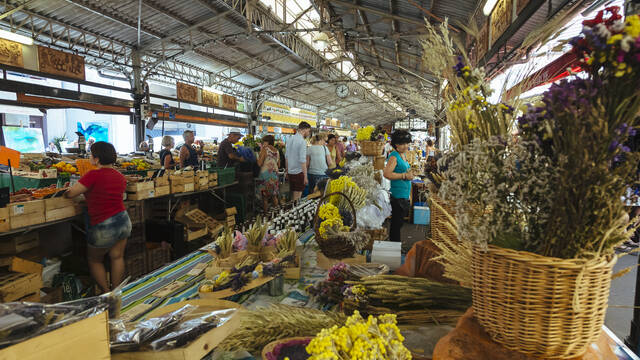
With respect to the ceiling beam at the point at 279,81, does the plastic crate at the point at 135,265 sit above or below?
below

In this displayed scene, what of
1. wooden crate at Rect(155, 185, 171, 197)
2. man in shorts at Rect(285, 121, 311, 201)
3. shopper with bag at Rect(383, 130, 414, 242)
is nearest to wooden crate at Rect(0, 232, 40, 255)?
wooden crate at Rect(155, 185, 171, 197)

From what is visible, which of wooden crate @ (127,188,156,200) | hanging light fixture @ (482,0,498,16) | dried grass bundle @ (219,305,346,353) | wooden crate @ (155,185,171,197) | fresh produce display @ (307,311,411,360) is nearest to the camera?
fresh produce display @ (307,311,411,360)

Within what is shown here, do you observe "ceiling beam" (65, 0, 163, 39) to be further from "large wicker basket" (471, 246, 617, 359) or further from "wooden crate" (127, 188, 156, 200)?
"large wicker basket" (471, 246, 617, 359)

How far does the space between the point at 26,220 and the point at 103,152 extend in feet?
2.81

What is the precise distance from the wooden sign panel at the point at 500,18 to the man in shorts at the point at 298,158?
2.97 meters

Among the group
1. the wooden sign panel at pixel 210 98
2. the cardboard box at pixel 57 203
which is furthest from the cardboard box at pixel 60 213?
the wooden sign panel at pixel 210 98

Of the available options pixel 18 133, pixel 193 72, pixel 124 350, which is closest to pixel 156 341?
pixel 124 350

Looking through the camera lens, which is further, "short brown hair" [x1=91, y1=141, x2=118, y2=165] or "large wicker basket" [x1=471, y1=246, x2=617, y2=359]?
"short brown hair" [x1=91, y1=141, x2=118, y2=165]

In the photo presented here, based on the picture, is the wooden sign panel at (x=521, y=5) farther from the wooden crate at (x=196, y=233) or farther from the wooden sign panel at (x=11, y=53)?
the wooden sign panel at (x=11, y=53)

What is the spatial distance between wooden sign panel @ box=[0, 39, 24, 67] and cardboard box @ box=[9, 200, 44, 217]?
5.21 meters

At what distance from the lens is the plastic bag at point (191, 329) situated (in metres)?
0.87

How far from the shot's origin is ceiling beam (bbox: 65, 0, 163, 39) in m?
7.48

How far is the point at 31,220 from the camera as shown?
3045 millimetres

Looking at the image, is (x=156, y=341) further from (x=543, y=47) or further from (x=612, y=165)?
(x=543, y=47)
